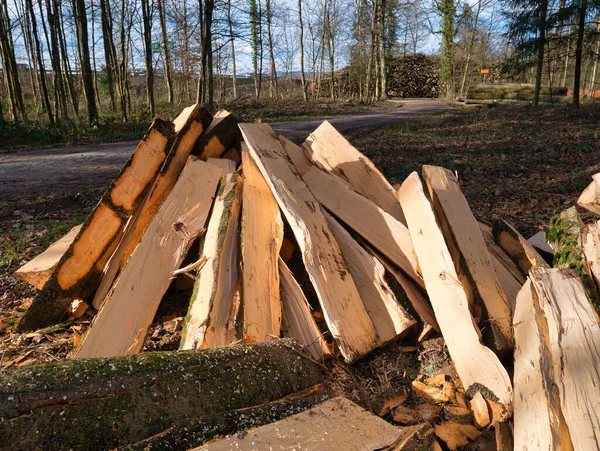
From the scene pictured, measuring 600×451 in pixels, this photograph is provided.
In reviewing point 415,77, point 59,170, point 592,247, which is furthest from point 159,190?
point 415,77

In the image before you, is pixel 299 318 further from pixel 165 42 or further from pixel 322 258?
pixel 165 42

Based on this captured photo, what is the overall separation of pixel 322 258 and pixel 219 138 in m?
1.88

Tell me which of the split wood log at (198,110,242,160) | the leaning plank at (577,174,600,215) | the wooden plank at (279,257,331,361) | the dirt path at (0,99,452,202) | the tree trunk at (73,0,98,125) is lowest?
the wooden plank at (279,257,331,361)

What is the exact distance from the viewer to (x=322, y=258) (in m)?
2.88

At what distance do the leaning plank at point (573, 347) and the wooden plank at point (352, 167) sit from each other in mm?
1389

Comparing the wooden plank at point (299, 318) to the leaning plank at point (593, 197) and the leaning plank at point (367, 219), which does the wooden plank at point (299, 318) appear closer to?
the leaning plank at point (367, 219)

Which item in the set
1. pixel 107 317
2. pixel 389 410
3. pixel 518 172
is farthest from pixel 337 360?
pixel 518 172

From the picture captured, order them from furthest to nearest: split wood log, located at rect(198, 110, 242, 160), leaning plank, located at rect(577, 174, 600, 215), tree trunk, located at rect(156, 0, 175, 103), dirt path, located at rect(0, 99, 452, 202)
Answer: tree trunk, located at rect(156, 0, 175, 103) < dirt path, located at rect(0, 99, 452, 202) < split wood log, located at rect(198, 110, 242, 160) < leaning plank, located at rect(577, 174, 600, 215)

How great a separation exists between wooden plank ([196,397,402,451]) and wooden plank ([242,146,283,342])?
0.79 m

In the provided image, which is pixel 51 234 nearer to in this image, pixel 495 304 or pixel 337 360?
pixel 337 360

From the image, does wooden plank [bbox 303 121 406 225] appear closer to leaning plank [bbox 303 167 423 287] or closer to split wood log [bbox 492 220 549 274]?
leaning plank [bbox 303 167 423 287]

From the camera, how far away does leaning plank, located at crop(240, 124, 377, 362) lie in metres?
2.61

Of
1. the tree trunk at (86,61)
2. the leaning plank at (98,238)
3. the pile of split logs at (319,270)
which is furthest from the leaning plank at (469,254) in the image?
the tree trunk at (86,61)

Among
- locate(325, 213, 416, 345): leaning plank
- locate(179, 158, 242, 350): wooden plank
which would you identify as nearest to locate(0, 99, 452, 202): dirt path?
locate(179, 158, 242, 350): wooden plank
